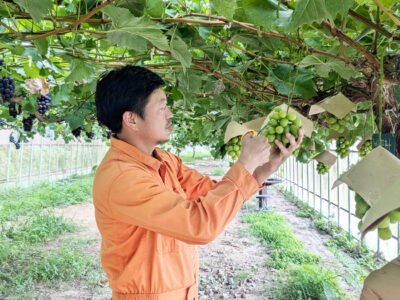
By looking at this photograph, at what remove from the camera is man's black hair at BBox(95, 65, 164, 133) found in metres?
1.58

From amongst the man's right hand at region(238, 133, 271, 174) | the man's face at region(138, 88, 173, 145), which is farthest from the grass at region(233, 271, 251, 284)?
the man's right hand at region(238, 133, 271, 174)

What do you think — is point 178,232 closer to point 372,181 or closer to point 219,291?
point 372,181

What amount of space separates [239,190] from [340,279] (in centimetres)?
453

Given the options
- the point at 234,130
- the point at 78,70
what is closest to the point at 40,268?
the point at 78,70

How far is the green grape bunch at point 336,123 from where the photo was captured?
167cm

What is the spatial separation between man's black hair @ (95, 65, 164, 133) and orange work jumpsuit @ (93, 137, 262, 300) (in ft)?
0.45

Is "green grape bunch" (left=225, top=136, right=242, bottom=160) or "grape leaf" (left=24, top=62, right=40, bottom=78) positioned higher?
"grape leaf" (left=24, top=62, right=40, bottom=78)

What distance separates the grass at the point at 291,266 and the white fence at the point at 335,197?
857 mm

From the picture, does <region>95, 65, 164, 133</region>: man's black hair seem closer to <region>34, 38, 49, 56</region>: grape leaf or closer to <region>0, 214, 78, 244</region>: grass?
<region>34, 38, 49, 56</region>: grape leaf

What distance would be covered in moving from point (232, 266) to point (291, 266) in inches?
36.5

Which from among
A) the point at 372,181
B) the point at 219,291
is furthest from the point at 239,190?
the point at 219,291

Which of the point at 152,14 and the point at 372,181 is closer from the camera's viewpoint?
the point at 372,181

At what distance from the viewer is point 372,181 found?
609mm

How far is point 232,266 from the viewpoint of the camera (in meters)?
5.62
